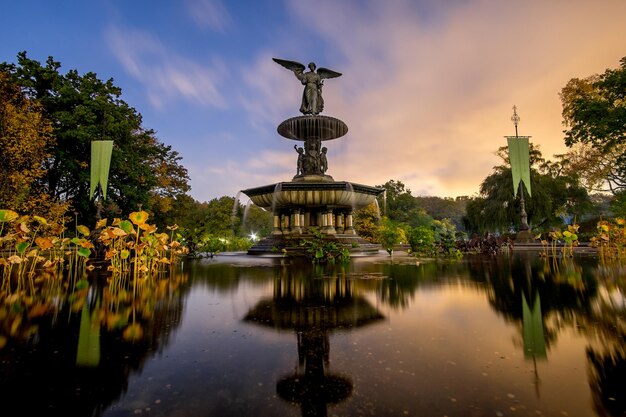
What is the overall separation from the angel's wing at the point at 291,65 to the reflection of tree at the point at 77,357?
14.2 metres

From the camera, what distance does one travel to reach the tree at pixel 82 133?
15.2 metres

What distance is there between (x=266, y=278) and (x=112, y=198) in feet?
57.3

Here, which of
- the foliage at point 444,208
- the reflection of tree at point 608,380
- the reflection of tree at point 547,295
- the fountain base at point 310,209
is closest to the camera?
the reflection of tree at point 608,380

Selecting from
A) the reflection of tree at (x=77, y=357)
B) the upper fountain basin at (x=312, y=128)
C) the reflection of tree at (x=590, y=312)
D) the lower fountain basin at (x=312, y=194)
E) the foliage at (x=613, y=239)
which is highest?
the upper fountain basin at (x=312, y=128)

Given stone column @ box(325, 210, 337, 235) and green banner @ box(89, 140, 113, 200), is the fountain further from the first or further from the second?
green banner @ box(89, 140, 113, 200)

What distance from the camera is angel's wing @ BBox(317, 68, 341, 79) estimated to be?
587 inches

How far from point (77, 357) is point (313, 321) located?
166 cm

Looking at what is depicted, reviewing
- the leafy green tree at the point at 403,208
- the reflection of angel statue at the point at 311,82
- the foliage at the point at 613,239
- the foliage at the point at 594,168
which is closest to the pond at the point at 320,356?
the foliage at the point at 613,239

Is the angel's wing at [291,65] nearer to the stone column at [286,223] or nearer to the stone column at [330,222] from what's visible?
the stone column at [286,223]

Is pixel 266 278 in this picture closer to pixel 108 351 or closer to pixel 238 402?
pixel 108 351

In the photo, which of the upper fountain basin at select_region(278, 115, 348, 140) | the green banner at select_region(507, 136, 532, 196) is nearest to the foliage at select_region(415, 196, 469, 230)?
the green banner at select_region(507, 136, 532, 196)

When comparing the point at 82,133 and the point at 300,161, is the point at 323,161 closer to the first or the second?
the point at 300,161

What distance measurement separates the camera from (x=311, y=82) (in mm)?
14758

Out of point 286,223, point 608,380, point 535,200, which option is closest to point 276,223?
point 286,223
